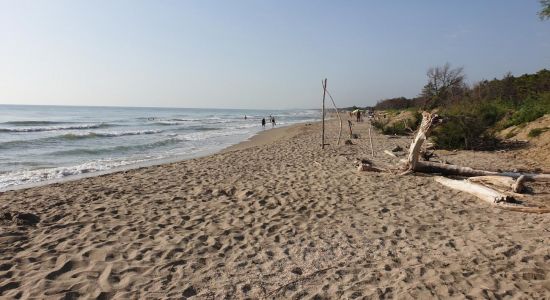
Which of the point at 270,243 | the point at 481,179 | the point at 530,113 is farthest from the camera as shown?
the point at 530,113

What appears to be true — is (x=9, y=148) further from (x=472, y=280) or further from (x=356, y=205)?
(x=472, y=280)

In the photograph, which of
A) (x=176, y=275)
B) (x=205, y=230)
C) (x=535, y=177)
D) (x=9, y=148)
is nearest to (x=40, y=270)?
(x=176, y=275)

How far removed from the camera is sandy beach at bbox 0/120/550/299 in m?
3.96

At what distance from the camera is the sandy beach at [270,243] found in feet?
13.0

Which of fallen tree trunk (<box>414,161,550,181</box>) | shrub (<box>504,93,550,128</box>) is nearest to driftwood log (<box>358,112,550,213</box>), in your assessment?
fallen tree trunk (<box>414,161,550,181</box>)

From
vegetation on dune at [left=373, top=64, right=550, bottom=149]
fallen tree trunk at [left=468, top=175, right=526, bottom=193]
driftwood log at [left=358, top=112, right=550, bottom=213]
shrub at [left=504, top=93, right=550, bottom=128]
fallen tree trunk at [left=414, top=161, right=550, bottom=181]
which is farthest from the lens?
shrub at [left=504, top=93, right=550, bottom=128]

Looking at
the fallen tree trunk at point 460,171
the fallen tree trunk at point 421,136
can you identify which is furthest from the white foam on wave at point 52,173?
the fallen tree trunk at point 460,171

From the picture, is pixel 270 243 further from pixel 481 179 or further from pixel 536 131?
pixel 536 131

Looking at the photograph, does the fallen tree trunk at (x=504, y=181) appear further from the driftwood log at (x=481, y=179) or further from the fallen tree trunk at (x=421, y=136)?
the fallen tree trunk at (x=421, y=136)

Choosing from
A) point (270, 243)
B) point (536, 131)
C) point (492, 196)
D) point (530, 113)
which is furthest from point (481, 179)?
point (530, 113)

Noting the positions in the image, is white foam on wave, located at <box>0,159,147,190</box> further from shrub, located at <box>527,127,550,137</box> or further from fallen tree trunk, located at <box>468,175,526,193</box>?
shrub, located at <box>527,127,550,137</box>

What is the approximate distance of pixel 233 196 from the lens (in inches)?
307

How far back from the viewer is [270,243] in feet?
17.1

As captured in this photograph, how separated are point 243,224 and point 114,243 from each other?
6.08 feet
